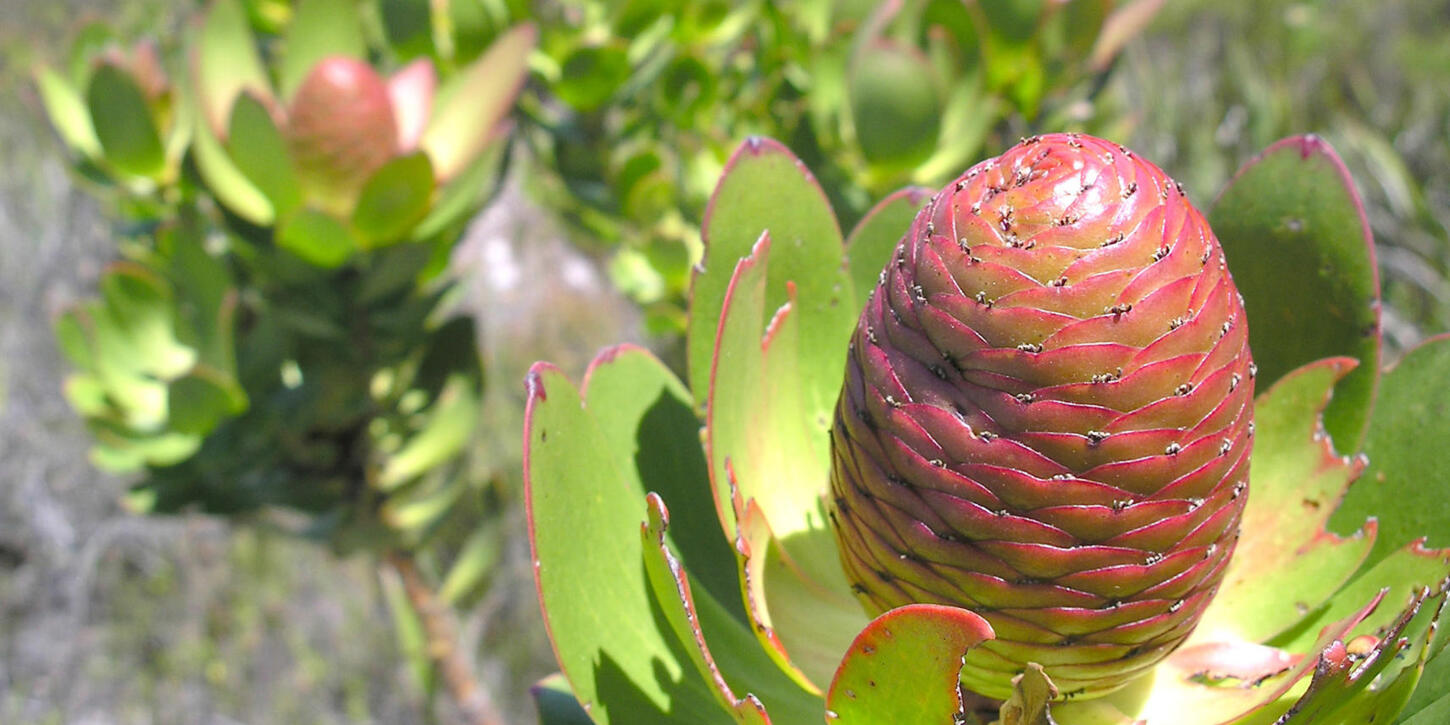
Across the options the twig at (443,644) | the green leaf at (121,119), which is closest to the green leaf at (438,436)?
the twig at (443,644)

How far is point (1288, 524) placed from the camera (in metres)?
0.82

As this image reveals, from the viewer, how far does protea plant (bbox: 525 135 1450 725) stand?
0.64 m

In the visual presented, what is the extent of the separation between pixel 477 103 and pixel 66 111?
0.78 metres

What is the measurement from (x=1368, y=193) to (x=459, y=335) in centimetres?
254

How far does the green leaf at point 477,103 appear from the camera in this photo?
4.58 feet

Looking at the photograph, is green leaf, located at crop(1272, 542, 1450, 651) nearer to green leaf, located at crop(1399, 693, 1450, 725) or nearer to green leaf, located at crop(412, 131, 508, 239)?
green leaf, located at crop(1399, 693, 1450, 725)

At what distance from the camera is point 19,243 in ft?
13.7

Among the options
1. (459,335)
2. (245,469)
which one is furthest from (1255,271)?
(245,469)

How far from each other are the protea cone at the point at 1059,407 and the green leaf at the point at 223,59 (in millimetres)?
1097

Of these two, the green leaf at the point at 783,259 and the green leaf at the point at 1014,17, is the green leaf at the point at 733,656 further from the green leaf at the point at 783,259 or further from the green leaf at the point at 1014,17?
the green leaf at the point at 1014,17

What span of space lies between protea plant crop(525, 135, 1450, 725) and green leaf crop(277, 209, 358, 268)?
597mm

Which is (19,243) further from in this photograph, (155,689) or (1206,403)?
(1206,403)

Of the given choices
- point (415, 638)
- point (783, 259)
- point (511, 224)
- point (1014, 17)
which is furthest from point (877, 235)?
point (511, 224)

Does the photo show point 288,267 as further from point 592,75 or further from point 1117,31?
point 1117,31
